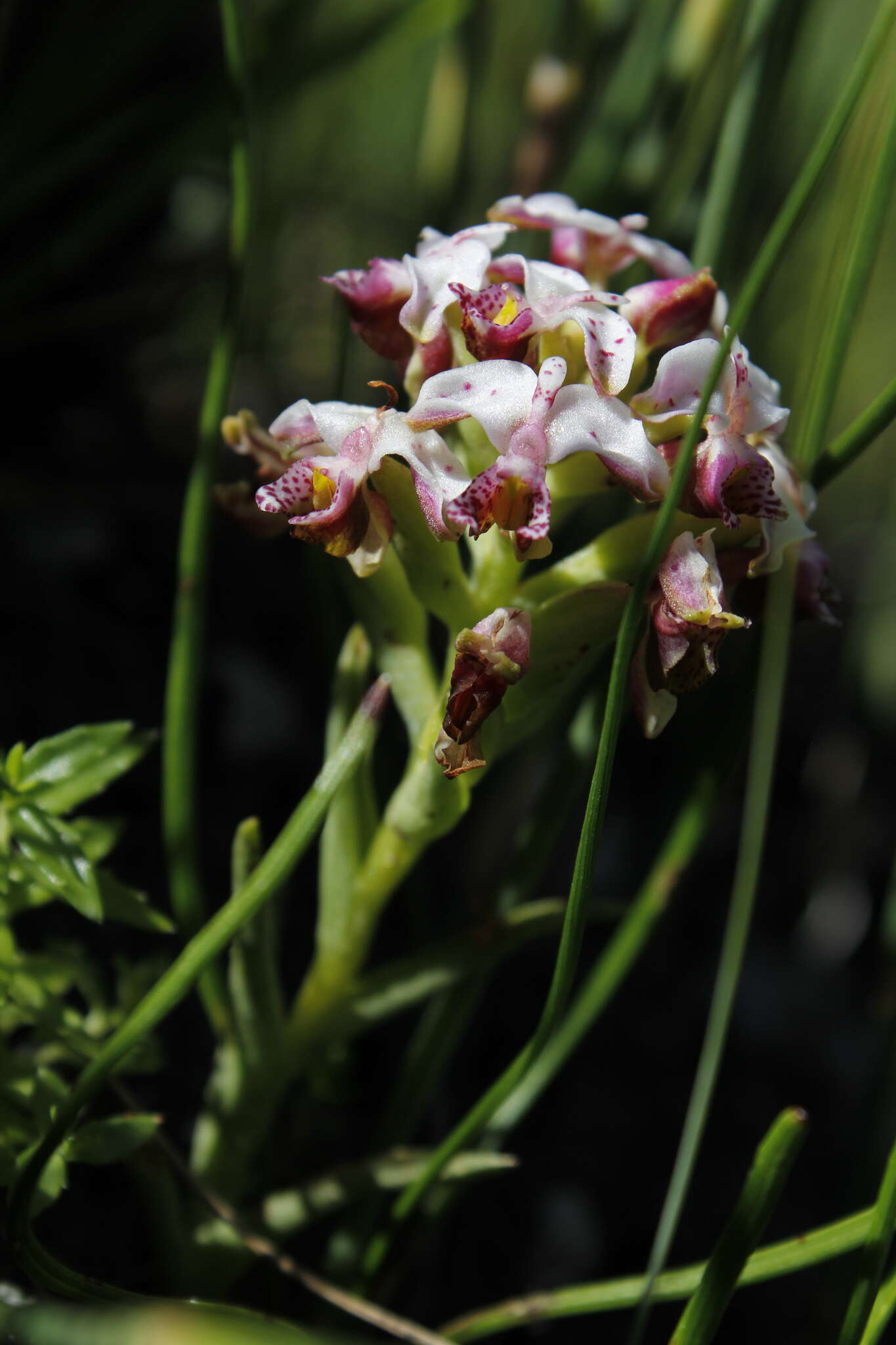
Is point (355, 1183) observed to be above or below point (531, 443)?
below

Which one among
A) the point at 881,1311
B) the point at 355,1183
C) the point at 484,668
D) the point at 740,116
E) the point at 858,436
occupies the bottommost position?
the point at 355,1183

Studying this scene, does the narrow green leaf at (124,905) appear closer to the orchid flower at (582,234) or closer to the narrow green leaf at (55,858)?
the narrow green leaf at (55,858)

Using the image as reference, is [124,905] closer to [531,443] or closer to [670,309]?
[531,443]

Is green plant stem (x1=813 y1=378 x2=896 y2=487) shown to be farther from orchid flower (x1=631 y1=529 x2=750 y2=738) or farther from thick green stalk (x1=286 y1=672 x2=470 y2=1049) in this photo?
thick green stalk (x1=286 y1=672 x2=470 y2=1049)

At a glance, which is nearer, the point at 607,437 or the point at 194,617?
the point at 607,437

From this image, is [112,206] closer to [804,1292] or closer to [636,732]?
[636,732]

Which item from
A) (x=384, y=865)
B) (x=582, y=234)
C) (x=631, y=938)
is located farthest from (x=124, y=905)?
(x=582, y=234)

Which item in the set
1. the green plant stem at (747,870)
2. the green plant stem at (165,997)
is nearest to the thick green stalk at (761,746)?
the green plant stem at (747,870)

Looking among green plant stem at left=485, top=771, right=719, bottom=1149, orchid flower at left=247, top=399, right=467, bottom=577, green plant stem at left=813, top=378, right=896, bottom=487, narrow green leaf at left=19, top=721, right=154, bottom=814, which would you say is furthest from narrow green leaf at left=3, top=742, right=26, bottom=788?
green plant stem at left=813, top=378, right=896, bottom=487
